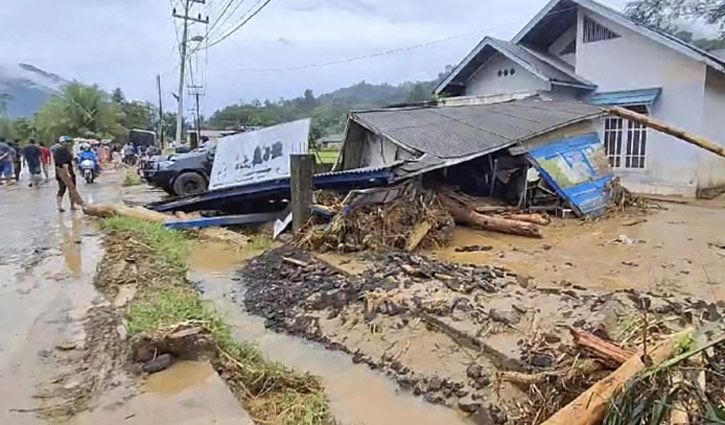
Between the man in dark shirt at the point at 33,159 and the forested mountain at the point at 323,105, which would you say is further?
the forested mountain at the point at 323,105

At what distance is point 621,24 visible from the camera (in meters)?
14.4

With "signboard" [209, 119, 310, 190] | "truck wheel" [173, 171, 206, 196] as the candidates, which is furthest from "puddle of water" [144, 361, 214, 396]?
"truck wheel" [173, 171, 206, 196]

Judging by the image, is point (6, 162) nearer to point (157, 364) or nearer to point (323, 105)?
point (157, 364)

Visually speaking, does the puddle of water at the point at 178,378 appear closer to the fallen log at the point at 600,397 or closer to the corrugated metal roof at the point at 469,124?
the fallen log at the point at 600,397

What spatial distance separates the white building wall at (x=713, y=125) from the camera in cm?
1352

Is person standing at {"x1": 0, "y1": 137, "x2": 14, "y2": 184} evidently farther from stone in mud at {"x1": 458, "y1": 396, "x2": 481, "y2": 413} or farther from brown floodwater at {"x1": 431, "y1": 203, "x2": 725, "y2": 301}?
stone in mud at {"x1": 458, "y1": 396, "x2": 481, "y2": 413}

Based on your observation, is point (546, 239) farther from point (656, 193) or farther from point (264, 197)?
point (656, 193)

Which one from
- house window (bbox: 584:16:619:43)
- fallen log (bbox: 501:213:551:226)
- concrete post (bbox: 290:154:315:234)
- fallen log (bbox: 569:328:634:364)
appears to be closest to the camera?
fallen log (bbox: 569:328:634:364)

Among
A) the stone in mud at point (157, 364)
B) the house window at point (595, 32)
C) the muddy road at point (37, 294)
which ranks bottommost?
the muddy road at point (37, 294)

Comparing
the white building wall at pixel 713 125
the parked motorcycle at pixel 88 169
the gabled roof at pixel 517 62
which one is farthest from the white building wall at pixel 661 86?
the parked motorcycle at pixel 88 169

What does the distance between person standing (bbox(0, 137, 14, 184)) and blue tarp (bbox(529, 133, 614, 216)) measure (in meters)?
18.9

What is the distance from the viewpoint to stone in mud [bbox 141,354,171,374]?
4.13 meters

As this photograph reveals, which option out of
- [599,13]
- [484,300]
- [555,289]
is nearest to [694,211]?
[599,13]

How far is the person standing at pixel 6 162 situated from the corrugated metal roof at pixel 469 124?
1567 centimetres
